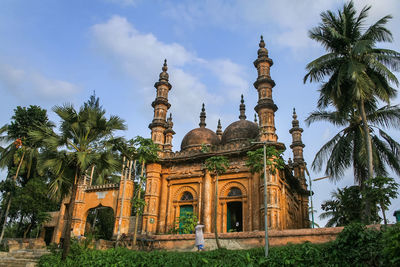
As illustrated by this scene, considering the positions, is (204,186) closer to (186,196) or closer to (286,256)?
(186,196)

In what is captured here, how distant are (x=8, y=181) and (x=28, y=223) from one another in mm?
8022

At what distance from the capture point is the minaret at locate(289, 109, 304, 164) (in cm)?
2805

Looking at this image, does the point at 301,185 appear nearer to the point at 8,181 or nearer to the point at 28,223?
the point at 8,181

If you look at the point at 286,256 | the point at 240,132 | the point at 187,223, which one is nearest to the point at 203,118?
the point at 240,132

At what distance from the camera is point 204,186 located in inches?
829

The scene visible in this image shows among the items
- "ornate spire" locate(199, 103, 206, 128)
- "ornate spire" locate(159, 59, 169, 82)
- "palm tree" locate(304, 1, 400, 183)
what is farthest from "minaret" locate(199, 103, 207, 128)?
"palm tree" locate(304, 1, 400, 183)

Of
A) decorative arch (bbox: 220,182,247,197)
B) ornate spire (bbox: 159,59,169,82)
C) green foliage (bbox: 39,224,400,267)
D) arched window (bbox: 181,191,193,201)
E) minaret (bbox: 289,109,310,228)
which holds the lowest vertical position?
green foliage (bbox: 39,224,400,267)

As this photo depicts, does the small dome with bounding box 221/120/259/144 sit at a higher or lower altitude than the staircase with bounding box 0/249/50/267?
higher

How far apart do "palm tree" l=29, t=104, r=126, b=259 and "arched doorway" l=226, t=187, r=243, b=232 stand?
26.7 feet

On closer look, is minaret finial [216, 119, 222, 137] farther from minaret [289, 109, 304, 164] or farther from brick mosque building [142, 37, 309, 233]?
brick mosque building [142, 37, 309, 233]

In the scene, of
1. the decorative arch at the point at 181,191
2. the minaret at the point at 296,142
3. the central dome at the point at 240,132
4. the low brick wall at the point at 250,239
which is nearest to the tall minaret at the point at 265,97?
the central dome at the point at 240,132

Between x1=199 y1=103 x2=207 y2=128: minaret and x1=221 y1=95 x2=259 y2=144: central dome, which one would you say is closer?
x1=221 y1=95 x2=259 y2=144: central dome

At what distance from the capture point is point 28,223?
30.6 meters

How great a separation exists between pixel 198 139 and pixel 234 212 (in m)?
5.72
